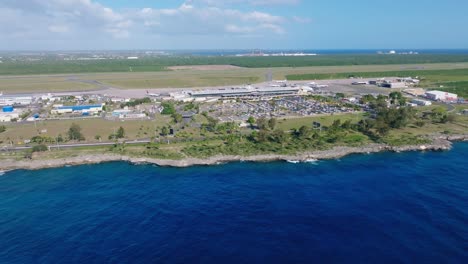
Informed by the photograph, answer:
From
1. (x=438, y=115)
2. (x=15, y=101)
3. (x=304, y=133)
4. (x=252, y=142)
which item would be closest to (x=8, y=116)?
(x=15, y=101)

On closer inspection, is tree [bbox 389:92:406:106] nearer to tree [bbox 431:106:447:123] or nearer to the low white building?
tree [bbox 431:106:447:123]

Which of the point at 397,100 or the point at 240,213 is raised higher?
the point at 397,100

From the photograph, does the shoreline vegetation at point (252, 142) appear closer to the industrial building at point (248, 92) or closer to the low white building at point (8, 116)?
the low white building at point (8, 116)

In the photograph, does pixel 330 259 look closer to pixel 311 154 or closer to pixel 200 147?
pixel 311 154

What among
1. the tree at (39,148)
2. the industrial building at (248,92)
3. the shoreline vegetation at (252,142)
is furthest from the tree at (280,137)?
the industrial building at (248,92)

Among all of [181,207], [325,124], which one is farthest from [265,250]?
[325,124]

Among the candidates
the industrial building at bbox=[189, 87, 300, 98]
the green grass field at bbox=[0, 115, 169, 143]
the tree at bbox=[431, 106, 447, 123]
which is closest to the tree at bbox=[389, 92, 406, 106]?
the tree at bbox=[431, 106, 447, 123]

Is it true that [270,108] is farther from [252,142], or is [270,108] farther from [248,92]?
[252,142]

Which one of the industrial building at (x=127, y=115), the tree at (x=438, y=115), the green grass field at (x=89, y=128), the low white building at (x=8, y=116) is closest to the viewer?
the green grass field at (x=89, y=128)

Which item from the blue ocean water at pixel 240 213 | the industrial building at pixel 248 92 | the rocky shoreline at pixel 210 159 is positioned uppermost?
the industrial building at pixel 248 92
